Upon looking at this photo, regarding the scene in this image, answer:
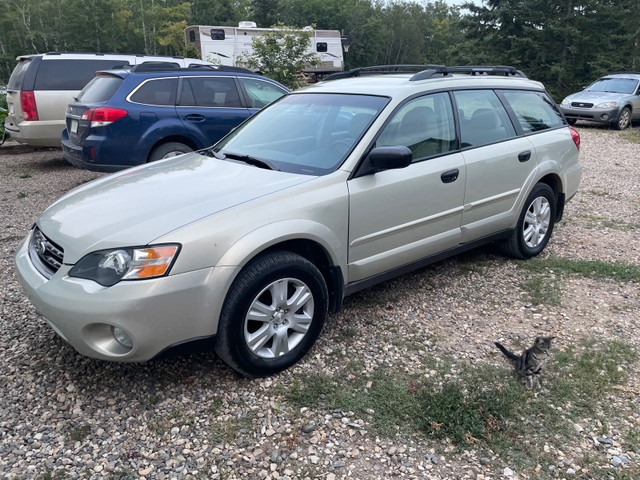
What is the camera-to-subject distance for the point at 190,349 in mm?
2811

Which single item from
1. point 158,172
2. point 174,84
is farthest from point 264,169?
point 174,84

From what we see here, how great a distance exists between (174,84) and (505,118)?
15.1ft

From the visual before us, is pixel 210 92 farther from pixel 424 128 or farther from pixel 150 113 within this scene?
pixel 424 128

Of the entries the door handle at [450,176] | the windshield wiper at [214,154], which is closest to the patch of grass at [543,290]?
the door handle at [450,176]

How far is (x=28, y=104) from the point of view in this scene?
333 inches

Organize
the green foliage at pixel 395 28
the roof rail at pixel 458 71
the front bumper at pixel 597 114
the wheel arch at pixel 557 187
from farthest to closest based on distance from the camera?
the green foliage at pixel 395 28 < the front bumper at pixel 597 114 < the wheel arch at pixel 557 187 < the roof rail at pixel 458 71

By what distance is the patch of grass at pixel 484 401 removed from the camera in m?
2.69

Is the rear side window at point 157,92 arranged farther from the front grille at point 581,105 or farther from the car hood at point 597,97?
the car hood at point 597,97

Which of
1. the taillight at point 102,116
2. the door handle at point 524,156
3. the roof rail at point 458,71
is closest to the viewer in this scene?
the roof rail at point 458,71

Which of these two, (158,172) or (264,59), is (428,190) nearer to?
(158,172)

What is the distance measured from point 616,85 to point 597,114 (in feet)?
5.63

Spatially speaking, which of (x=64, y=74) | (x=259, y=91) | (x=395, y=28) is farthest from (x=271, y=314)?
(x=395, y=28)

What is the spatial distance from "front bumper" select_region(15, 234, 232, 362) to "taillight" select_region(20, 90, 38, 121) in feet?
22.4

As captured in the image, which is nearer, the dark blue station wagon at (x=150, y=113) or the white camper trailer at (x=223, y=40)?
the dark blue station wagon at (x=150, y=113)
